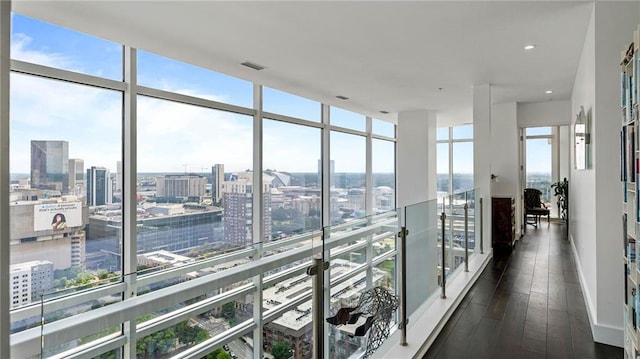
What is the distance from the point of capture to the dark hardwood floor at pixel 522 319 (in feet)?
8.68

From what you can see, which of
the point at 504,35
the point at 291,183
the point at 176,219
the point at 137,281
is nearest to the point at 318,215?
the point at 291,183

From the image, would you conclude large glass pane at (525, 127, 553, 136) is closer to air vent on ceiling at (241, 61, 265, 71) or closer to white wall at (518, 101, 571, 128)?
white wall at (518, 101, 571, 128)

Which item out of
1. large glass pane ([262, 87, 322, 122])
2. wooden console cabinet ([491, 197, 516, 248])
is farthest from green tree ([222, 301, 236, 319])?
wooden console cabinet ([491, 197, 516, 248])

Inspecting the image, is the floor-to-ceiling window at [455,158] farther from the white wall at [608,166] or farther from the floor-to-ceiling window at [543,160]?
the white wall at [608,166]

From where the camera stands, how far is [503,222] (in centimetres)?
609

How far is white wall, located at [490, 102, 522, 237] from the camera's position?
22.4ft

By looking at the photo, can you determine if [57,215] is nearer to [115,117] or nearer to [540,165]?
[115,117]

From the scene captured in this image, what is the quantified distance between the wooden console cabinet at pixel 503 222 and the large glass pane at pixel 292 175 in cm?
323

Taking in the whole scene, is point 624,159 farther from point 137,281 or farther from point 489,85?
point 489,85

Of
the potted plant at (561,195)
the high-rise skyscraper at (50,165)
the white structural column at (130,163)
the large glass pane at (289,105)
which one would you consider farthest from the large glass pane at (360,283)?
the potted plant at (561,195)

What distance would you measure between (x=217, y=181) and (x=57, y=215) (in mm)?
1930

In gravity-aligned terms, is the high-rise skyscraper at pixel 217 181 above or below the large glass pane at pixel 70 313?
above

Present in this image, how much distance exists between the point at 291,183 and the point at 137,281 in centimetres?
497

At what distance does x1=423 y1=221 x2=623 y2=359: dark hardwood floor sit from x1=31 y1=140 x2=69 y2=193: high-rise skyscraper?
12.1ft
